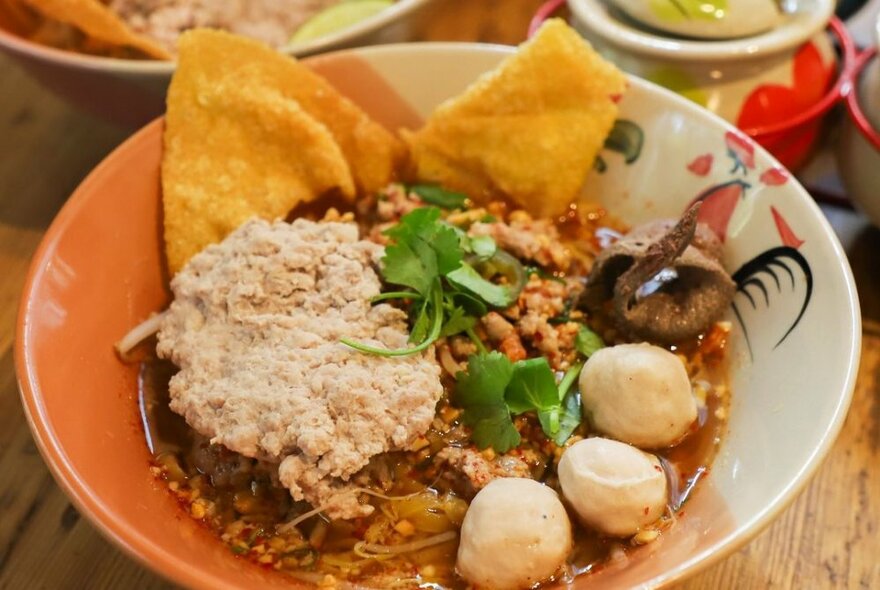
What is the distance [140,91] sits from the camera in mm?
1989

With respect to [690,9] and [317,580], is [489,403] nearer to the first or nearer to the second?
Result: [317,580]

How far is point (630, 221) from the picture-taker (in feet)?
6.38

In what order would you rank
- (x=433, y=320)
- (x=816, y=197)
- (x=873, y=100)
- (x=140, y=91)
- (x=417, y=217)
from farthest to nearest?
(x=816, y=197) → (x=140, y=91) → (x=873, y=100) → (x=417, y=217) → (x=433, y=320)

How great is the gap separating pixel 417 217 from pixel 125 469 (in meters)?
0.74

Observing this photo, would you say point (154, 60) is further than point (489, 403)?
Yes

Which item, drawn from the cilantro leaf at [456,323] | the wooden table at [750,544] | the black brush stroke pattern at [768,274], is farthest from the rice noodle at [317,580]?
the black brush stroke pattern at [768,274]

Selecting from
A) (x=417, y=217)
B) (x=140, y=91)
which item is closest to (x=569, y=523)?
(x=417, y=217)

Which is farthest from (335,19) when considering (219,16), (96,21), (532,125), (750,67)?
(750,67)

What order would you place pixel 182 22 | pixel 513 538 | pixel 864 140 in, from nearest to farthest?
1. pixel 513 538
2. pixel 864 140
3. pixel 182 22

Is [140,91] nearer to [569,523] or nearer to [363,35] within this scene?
[363,35]

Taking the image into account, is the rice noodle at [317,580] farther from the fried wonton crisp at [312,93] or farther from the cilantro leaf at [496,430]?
the fried wonton crisp at [312,93]

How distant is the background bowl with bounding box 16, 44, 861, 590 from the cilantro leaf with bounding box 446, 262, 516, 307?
0.50 meters

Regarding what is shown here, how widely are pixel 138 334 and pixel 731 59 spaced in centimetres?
151

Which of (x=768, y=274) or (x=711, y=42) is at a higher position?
(x=711, y=42)
